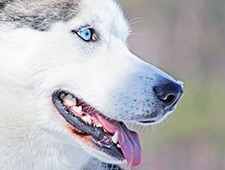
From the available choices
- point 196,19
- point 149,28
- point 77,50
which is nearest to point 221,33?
point 196,19

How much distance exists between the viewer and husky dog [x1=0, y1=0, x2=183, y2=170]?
2.36 metres

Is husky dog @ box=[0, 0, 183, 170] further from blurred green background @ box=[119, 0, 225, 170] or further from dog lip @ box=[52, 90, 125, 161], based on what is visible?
blurred green background @ box=[119, 0, 225, 170]

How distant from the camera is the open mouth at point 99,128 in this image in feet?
7.88

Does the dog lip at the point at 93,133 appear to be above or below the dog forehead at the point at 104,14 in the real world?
below

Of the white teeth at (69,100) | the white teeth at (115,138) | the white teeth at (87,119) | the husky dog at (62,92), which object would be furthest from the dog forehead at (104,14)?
the white teeth at (115,138)

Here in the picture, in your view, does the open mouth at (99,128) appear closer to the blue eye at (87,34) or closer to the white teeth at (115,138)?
the white teeth at (115,138)

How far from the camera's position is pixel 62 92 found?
245cm

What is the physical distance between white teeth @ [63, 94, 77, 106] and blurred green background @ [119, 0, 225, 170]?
4.63 m

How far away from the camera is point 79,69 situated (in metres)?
2.40

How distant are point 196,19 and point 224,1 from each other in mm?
897

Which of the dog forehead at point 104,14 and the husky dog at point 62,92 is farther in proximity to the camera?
the dog forehead at point 104,14

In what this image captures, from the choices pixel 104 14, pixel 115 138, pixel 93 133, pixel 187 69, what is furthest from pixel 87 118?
pixel 187 69

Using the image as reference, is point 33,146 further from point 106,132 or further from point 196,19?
point 196,19

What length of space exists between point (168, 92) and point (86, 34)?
631 millimetres
